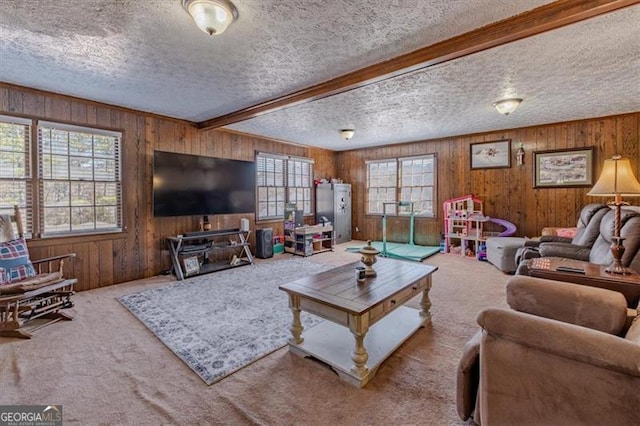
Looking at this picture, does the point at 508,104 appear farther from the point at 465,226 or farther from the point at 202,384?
the point at 202,384

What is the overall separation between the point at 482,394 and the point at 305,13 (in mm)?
2473

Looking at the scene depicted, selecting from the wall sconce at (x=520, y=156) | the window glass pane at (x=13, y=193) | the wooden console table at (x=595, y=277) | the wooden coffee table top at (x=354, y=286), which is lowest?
the wooden coffee table top at (x=354, y=286)

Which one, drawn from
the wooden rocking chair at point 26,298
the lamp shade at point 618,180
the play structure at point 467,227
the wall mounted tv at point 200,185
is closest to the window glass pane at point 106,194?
the wall mounted tv at point 200,185

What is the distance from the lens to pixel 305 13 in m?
2.04

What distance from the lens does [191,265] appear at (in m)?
4.61

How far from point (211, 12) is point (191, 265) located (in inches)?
144

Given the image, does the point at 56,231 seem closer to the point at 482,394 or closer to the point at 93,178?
the point at 93,178

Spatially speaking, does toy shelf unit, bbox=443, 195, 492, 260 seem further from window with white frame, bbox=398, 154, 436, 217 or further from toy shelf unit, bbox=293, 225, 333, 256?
toy shelf unit, bbox=293, 225, 333, 256

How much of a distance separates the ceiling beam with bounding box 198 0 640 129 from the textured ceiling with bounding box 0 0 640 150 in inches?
3.1

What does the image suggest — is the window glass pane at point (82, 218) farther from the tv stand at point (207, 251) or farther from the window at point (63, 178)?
the tv stand at point (207, 251)

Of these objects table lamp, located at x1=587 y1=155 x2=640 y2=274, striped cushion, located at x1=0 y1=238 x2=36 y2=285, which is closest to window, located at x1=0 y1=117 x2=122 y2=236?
striped cushion, located at x1=0 y1=238 x2=36 y2=285

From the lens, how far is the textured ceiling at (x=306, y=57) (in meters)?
2.04

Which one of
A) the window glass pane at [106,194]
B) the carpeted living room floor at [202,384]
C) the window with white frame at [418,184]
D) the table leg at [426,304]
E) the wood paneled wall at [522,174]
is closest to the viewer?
the carpeted living room floor at [202,384]

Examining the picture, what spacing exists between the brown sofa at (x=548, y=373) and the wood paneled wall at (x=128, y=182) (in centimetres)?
452
